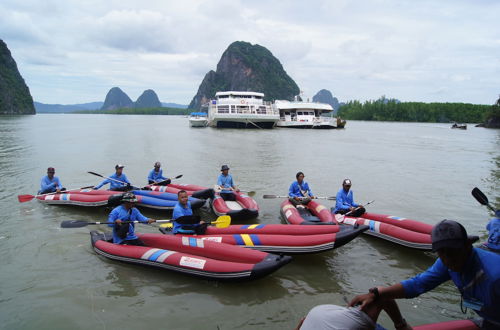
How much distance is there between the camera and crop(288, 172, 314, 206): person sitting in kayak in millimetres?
10320

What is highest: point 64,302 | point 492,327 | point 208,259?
point 492,327

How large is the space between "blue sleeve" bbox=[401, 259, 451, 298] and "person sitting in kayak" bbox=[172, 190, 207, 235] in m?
5.27

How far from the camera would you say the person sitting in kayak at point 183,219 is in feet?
24.4

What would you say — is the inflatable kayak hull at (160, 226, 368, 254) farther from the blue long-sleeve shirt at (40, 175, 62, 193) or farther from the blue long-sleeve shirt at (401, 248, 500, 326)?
the blue long-sleeve shirt at (40, 175, 62, 193)

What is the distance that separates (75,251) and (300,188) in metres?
6.34

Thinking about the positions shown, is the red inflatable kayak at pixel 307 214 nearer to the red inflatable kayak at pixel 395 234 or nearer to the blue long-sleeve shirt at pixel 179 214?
the red inflatable kayak at pixel 395 234

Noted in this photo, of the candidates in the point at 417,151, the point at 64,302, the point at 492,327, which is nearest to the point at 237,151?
the point at 417,151

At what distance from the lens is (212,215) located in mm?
11008

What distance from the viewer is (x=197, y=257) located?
20.9 ft

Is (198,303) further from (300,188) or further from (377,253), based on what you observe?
(300,188)

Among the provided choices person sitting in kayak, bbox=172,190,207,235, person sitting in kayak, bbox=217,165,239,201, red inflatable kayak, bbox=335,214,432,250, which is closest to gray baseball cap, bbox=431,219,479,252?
red inflatable kayak, bbox=335,214,432,250

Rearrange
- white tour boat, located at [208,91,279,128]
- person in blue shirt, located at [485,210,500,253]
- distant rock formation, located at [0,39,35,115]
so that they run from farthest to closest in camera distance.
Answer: distant rock formation, located at [0,39,35,115] < white tour boat, located at [208,91,279,128] < person in blue shirt, located at [485,210,500,253]

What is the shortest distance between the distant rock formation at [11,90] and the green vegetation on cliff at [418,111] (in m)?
103

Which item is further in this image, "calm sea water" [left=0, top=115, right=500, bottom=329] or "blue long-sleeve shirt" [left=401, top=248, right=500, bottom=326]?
"calm sea water" [left=0, top=115, right=500, bottom=329]
